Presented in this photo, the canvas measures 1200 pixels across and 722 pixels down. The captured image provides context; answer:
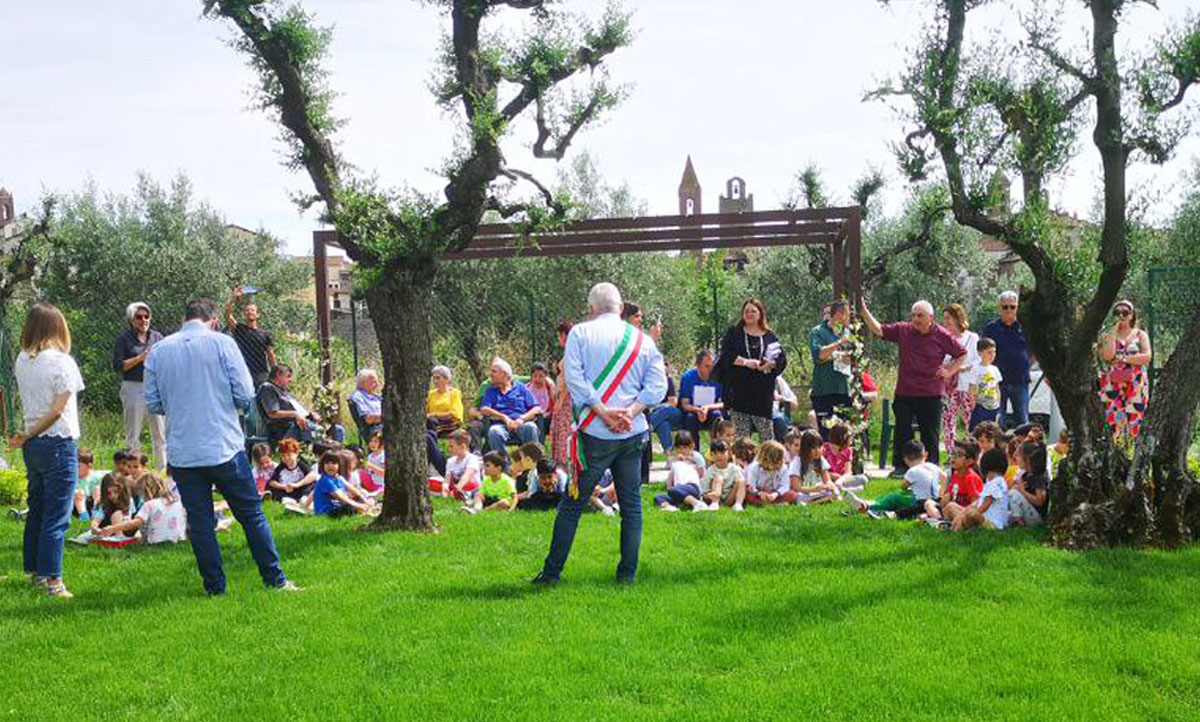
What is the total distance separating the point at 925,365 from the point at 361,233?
5.77 meters

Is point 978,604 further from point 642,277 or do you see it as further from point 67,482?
point 642,277

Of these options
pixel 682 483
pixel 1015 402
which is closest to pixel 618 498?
pixel 682 483

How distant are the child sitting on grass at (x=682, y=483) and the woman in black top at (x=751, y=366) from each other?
1.11 m

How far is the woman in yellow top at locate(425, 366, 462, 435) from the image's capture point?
12.4 metres

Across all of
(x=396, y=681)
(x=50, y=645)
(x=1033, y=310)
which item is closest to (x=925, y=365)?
(x=1033, y=310)

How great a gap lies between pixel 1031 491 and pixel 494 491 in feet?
15.4

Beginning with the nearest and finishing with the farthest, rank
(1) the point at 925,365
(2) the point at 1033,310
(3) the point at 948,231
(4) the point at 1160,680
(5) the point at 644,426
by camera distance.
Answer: (4) the point at 1160,680, (5) the point at 644,426, (2) the point at 1033,310, (1) the point at 925,365, (3) the point at 948,231

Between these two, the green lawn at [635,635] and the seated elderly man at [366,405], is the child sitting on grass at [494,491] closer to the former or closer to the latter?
the green lawn at [635,635]

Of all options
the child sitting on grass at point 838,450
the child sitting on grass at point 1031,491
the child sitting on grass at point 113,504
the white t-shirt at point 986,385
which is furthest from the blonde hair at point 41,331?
the white t-shirt at point 986,385

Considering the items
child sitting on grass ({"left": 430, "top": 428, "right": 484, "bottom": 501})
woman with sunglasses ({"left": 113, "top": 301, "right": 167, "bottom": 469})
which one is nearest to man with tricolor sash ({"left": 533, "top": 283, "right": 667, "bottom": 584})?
child sitting on grass ({"left": 430, "top": 428, "right": 484, "bottom": 501})

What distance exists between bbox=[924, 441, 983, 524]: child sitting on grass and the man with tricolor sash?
307 centimetres

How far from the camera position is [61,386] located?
669 cm

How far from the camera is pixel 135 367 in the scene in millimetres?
11477

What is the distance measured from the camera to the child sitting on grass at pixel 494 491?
10.0m
